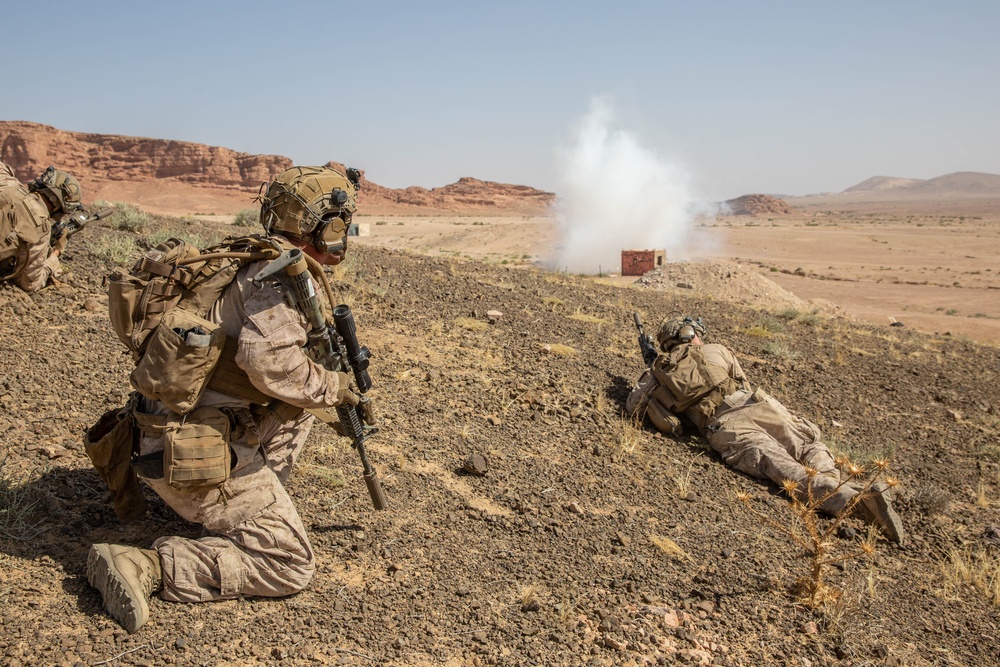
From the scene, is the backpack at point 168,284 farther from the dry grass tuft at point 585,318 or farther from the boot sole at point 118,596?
the dry grass tuft at point 585,318

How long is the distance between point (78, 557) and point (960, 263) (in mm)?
37836

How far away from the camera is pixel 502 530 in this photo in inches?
164

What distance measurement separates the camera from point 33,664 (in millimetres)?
2641

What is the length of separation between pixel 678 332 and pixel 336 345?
3630 mm

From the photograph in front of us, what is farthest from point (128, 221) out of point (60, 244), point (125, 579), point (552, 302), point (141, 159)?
point (141, 159)

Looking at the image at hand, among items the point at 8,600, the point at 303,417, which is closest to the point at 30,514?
the point at 8,600

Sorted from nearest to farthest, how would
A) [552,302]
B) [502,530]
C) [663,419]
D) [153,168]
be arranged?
1. [502,530]
2. [663,419]
3. [552,302]
4. [153,168]

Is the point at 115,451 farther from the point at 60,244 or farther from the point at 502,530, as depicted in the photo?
the point at 60,244

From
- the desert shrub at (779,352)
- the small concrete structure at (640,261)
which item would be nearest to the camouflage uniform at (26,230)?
the desert shrub at (779,352)

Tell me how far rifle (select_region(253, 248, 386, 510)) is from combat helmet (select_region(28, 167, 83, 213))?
4.82 metres

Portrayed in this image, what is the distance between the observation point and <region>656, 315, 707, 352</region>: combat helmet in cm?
623

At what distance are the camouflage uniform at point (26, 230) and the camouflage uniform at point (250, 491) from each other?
3.94 metres

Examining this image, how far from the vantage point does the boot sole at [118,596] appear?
9.40ft

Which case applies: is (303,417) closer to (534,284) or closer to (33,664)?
(33,664)
